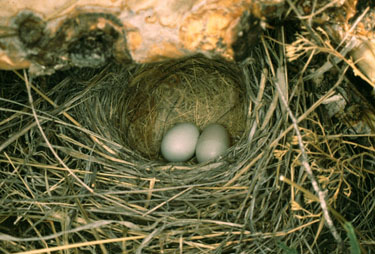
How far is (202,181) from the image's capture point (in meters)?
1.37

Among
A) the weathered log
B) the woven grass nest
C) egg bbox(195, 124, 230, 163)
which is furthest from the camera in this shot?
egg bbox(195, 124, 230, 163)

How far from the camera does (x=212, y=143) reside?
5.26ft

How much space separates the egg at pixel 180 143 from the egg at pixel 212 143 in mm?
40

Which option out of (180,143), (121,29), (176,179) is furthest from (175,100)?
(121,29)

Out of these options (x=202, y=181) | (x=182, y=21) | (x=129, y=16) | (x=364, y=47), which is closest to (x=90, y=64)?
(x=129, y=16)

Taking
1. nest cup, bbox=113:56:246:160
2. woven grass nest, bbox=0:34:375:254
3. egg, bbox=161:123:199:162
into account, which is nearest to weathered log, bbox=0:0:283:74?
woven grass nest, bbox=0:34:375:254

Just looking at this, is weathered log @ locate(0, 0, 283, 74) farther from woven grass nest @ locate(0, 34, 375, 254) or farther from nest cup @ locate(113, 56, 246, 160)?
nest cup @ locate(113, 56, 246, 160)

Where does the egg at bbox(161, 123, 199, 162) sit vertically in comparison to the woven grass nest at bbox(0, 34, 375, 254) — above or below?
below

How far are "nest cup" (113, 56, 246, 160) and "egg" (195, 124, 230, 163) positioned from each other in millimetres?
110

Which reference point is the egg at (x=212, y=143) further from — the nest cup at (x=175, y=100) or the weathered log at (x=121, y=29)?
the weathered log at (x=121, y=29)

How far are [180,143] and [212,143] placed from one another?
0.53 feet

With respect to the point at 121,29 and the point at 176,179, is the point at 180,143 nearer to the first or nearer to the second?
the point at 176,179

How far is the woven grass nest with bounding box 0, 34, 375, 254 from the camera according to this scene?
1.18 meters

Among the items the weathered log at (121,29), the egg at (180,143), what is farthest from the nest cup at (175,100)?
the weathered log at (121,29)
